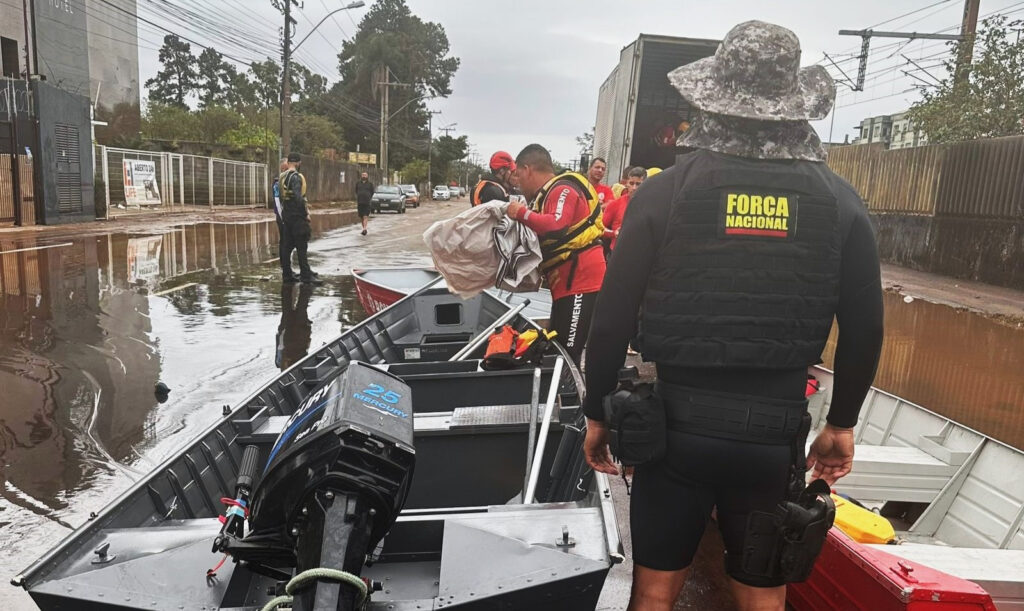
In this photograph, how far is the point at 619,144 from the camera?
11.6 m

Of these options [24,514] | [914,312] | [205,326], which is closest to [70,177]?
[205,326]

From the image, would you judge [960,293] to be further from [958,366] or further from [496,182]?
[496,182]

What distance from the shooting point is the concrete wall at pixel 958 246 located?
12.9 m

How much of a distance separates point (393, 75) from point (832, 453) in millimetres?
68720

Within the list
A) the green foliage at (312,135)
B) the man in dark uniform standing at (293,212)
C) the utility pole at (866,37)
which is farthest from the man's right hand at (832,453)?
the green foliage at (312,135)

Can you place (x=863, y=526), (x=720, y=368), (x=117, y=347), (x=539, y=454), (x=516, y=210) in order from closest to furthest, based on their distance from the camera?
1. (x=720, y=368)
2. (x=539, y=454)
3. (x=863, y=526)
4. (x=516, y=210)
5. (x=117, y=347)

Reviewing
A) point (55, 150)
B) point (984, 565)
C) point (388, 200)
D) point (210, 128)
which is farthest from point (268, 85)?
point (984, 565)

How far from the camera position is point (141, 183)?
24422 millimetres

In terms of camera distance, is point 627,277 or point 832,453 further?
point 832,453

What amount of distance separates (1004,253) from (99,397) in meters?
14.7

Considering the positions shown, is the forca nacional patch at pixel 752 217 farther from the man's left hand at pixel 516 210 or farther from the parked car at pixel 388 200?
the parked car at pixel 388 200

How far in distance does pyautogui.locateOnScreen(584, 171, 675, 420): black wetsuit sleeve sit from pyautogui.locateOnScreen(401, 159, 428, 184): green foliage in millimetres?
67977

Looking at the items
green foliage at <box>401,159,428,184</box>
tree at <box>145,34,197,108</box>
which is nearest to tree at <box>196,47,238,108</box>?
tree at <box>145,34,197,108</box>

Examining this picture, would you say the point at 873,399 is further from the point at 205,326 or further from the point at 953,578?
the point at 205,326
